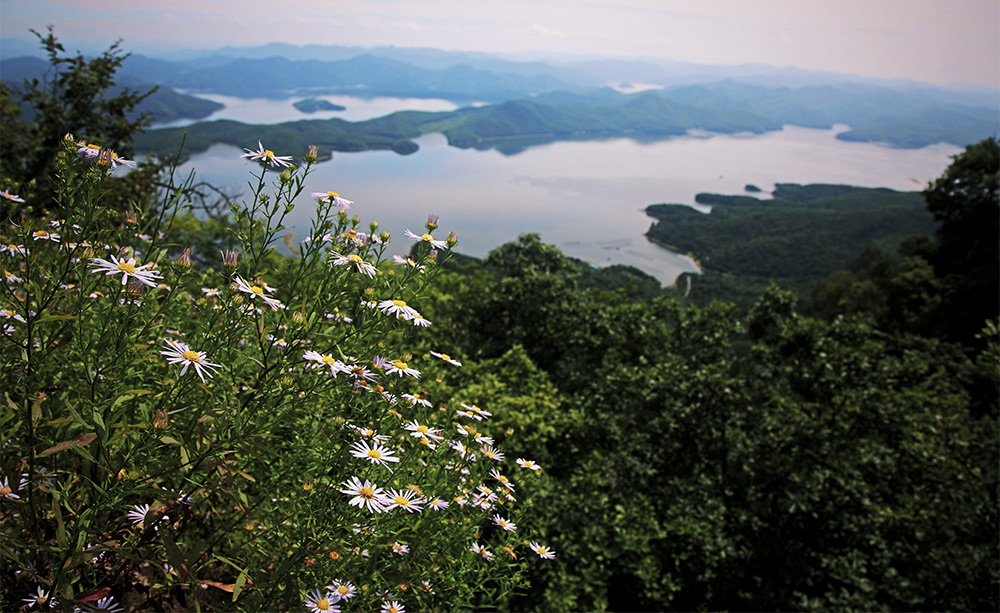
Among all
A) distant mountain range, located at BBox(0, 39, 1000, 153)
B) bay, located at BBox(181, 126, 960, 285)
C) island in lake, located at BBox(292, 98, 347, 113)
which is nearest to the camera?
bay, located at BBox(181, 126, 960, 285)

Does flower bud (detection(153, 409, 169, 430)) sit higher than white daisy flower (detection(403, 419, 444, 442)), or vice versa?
flower bud (detection(153, 409, 169, 430))

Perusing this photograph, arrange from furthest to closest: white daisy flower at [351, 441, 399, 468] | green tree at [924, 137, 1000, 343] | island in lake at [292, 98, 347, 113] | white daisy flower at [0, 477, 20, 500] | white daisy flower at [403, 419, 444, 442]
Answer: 1. island in lake at [292, 98, 347, 113]
2. green tree at [924, 137, 1000, 343]
3. white daisy flower at [403, 419, 444, 442]
4. white daisy flower at [351, 441, 399, 468]
5. white daisy flower at [0, 477, 20, 500]

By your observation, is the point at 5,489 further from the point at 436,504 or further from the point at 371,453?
the point at 436,504

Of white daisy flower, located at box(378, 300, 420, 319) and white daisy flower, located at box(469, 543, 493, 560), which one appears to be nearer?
white daisy flower, located at box(378, 300, 420, 319)

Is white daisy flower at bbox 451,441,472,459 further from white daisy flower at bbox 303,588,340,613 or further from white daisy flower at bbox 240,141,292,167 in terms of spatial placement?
white daisy flower at bbox 240,141,292,167

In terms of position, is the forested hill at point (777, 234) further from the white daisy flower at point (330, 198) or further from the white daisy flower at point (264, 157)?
the white daisy flower at point (264, 157)

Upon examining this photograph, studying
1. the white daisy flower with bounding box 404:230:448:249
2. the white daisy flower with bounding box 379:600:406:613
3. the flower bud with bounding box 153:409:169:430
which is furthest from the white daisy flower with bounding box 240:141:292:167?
the white daisy flower with bounding box 379:600:406:613

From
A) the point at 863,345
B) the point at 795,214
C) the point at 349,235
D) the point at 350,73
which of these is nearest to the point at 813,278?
the point at 795,214

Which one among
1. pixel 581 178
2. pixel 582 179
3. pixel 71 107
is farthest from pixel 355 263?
pixel 581 178
